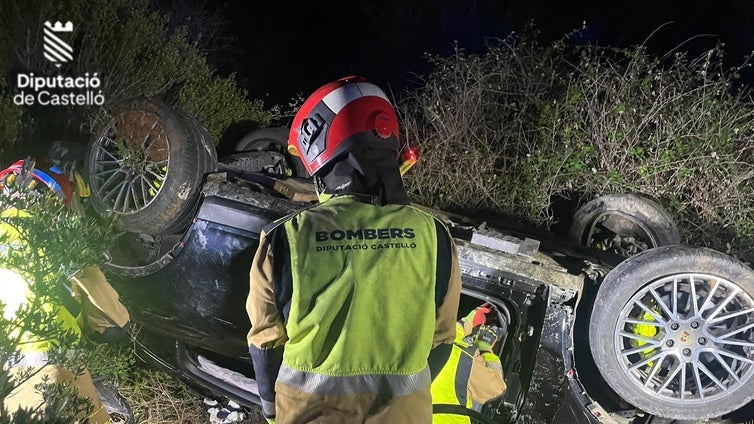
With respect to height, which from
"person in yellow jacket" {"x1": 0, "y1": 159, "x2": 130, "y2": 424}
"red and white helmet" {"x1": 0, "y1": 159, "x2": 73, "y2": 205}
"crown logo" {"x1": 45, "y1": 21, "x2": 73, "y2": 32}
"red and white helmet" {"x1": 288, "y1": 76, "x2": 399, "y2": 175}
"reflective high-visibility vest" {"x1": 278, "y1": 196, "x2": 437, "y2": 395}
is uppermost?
"red and white helmet" {"x1": 288, "y1": 76, "x2": 399, "y2": 175}

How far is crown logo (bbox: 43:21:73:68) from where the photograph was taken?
6156mm

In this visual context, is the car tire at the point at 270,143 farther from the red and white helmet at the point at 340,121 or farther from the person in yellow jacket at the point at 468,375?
the red and white helmet at the point at 340,121

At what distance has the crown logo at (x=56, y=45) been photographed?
6156mm

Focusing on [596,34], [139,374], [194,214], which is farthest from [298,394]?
[596,34]

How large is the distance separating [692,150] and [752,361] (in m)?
2.70

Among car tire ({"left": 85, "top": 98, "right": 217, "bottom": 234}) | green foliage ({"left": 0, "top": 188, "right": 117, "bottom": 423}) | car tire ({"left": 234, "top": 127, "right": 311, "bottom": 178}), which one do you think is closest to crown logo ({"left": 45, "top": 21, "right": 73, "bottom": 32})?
car tire ({"left": 234, "top": 127, "right": 311, "bottom": 178})

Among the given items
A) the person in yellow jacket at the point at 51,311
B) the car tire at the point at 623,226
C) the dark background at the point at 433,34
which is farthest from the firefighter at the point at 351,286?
the dark background at the point at 433,34

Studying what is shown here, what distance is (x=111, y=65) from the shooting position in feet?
21.9

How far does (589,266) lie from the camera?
3197mm

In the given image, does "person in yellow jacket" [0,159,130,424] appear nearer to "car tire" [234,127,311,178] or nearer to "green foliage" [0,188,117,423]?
"green foliage" [0,188,117,423]

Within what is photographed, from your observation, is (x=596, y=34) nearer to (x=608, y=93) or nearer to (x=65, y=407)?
(x=608, y=93)

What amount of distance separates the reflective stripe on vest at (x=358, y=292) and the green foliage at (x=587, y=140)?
3772mm

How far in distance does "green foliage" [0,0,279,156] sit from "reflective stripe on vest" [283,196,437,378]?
465cm

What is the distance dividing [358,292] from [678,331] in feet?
6.71
